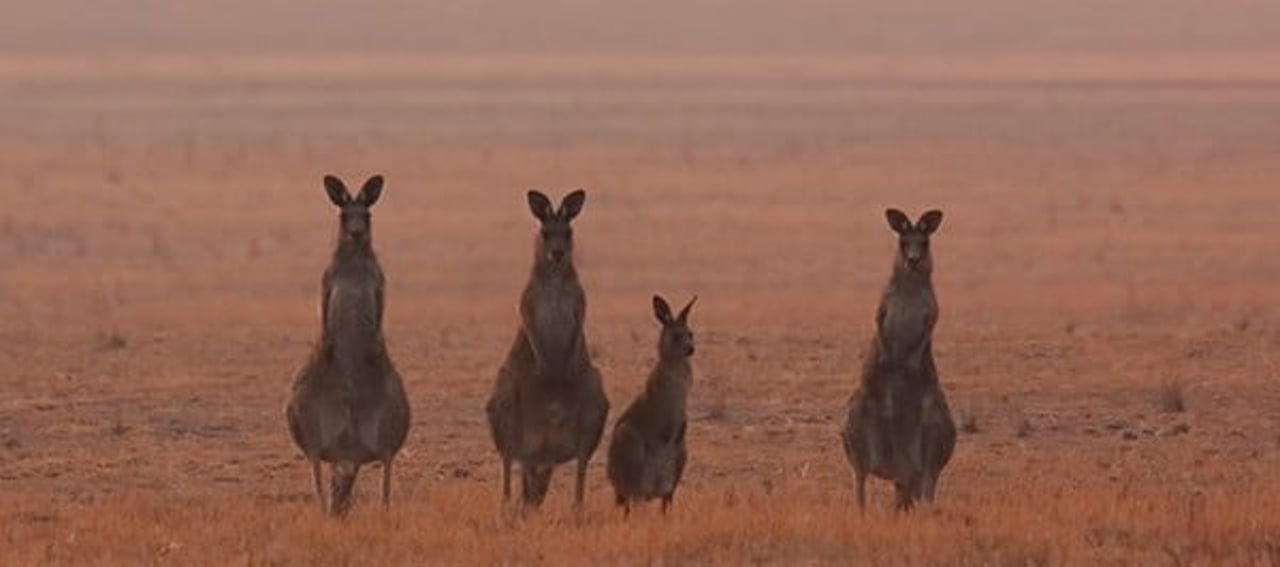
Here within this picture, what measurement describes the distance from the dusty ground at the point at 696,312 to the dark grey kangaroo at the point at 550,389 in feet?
1.10

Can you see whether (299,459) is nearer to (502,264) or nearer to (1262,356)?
(1262,356)

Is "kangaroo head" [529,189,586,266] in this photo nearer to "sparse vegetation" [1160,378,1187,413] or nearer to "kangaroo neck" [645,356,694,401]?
"kangaroo neck" [645,356,694,401]

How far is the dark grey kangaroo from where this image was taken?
16781 millimetres

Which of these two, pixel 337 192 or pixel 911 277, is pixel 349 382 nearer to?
pixel 337 192

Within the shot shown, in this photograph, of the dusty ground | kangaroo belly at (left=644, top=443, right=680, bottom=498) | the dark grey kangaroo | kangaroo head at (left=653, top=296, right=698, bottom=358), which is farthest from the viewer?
kangaroo head at (left=653, top=296, right=698, bottom=358)

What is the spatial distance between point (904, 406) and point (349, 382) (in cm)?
260

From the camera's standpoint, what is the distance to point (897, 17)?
11906 cm

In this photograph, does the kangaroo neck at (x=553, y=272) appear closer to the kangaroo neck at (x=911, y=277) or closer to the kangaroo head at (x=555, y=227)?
the kangaroo head at (x=555, y=227)

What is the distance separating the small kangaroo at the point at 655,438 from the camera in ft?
55.6

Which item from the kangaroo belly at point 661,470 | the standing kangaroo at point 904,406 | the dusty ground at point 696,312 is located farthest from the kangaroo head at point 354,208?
the standing kangaroo at point 904,406

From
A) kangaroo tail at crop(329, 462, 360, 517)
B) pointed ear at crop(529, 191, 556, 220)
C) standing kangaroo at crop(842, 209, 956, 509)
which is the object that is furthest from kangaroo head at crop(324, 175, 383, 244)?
standing kangaroo at crop(842, 209, 956, 509)

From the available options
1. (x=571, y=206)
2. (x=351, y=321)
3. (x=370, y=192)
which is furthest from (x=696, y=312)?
(x=351, y=321)

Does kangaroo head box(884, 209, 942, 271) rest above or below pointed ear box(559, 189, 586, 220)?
below

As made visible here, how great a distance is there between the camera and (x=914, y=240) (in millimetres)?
16859
